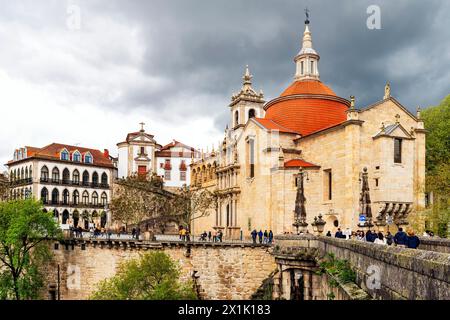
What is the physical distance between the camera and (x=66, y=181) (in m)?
70.9

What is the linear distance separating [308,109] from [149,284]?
88.4ft

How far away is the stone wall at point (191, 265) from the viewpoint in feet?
127

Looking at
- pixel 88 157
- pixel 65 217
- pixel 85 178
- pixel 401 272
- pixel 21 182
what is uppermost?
pixel 88 157

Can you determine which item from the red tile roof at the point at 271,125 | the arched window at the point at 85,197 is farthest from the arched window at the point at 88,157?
the red tile roof at the point at 271,125

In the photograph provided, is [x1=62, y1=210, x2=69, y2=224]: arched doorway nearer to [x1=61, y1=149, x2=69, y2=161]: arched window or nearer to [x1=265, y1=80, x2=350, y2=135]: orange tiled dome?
[x1=61, y1=149, x2=69, y2=161]: arched window

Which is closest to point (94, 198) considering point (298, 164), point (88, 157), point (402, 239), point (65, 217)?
point (65, 217)

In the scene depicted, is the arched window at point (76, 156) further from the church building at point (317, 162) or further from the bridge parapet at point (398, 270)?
the bridge parapet at point (398, 270)

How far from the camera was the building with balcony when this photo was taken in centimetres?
6825

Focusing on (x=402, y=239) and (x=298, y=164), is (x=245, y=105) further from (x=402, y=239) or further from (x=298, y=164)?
(x=402, y=239)

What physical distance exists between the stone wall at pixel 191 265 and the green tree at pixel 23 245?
1.74 m

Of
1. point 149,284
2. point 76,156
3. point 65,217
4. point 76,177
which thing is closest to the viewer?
point 149,284

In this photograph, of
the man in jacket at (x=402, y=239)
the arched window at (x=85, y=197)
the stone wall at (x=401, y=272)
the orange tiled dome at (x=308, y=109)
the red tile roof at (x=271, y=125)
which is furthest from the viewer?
the arched window at (x=85, y=197)
